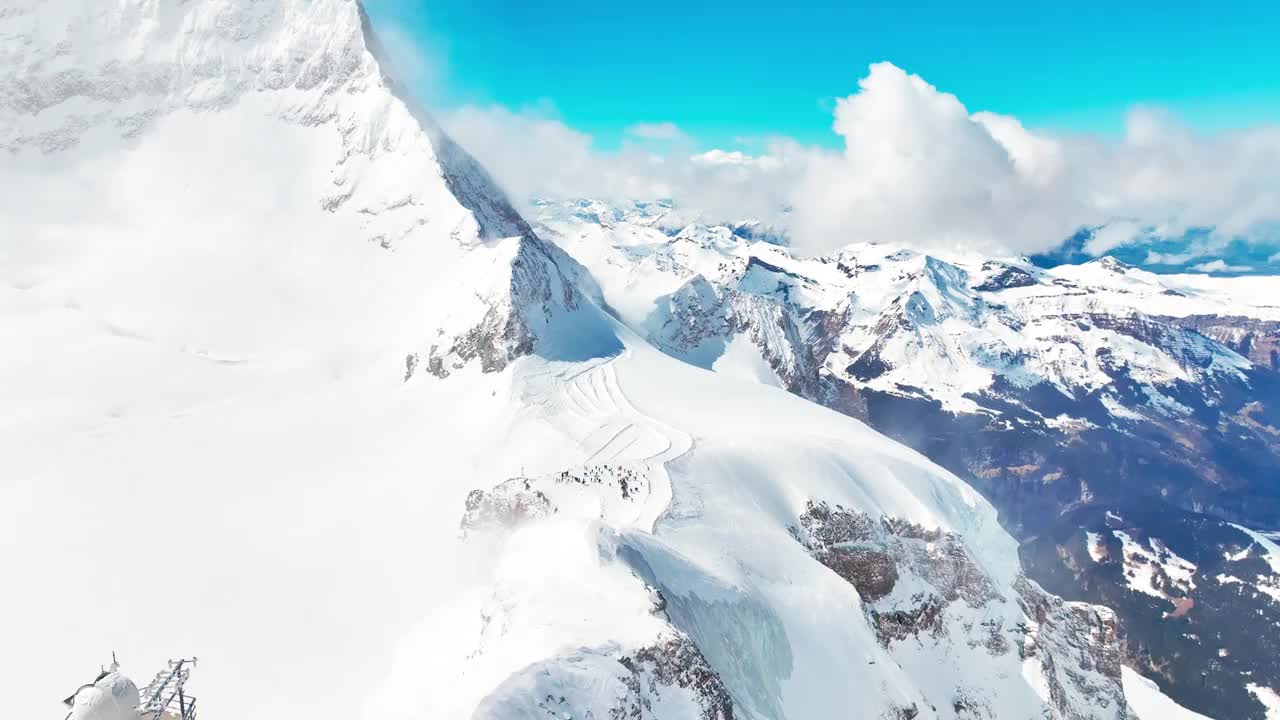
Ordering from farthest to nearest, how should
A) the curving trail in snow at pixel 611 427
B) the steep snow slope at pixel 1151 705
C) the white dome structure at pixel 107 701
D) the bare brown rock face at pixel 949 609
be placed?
the steep snow slope at pixel 1151 705, the curving trail in snow at pixel 611 427, the bare brown rock face at pixel 949 609, the white dome structure at pixel 107 701

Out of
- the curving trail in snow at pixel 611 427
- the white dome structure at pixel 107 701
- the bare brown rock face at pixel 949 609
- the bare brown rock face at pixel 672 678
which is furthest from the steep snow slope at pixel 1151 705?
the white dome structure at pixel 107 701

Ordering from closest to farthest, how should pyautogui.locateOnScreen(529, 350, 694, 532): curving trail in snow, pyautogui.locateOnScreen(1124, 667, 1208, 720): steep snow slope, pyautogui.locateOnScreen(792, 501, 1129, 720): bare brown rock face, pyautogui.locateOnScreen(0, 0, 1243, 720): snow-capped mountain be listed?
pyautogui.locateOnScreen(0, 0, 1243, 720): snow-capped mountain → pyautogui.locateOnScreen(792, 501, 1129, 720): bare brown rock face → pyautogui.locateOnScreen(529, 350, 694, 532): curving trail in snow → pyautogui.locateOnScreen(1124, 667, 1208, 720): steep snow slope

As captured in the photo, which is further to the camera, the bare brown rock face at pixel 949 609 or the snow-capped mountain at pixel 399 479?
the bare brown rock face at pixel 949 609

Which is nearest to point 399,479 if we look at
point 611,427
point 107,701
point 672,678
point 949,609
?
point 611,427

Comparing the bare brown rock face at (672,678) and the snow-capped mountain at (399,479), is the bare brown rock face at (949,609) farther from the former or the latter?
the bare brown rock face at (672,678)

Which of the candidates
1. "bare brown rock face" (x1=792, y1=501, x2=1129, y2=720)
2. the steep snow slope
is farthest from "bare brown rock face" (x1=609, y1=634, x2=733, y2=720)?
the steep snow slope

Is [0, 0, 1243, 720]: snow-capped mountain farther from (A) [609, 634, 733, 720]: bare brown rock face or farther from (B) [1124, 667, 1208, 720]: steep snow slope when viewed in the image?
(B) [1124, 667, 1208, 720]: steep snow slope

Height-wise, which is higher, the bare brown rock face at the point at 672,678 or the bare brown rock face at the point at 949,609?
the bare brown rock face at the point at 949,609

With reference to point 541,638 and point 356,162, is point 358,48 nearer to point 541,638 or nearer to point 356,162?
point 356,162

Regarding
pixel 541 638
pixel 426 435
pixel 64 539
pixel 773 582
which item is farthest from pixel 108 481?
pixel 773 582
